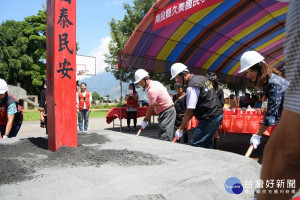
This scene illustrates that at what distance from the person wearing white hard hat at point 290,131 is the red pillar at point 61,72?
2322 mm

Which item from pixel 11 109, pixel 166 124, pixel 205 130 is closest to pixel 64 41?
pixel 11 109

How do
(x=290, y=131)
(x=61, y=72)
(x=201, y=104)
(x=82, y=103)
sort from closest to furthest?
(x=290, y=131) < (x=61, y=72) < (x=201, y=104) < (x=82, y=103)

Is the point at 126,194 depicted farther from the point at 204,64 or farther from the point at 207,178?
the point at 204,64

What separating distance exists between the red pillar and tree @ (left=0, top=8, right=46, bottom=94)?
24.2 m

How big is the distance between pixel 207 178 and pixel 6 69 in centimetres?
2747

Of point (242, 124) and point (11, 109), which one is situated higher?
point (11, 109)

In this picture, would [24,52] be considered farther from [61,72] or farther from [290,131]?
[290,131]

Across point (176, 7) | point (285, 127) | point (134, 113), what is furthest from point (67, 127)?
point (134, 113)

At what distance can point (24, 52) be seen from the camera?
1025 inches

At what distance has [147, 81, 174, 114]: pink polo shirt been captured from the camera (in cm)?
366

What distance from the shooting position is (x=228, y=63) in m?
11.3

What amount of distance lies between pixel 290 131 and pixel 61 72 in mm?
2466
